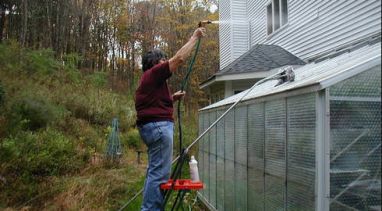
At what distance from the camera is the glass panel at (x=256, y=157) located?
15.5ft

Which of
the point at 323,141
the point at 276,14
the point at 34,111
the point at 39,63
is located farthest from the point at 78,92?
the point at 323,141

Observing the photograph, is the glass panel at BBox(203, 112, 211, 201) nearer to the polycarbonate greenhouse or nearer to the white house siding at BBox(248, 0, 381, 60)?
the white house siding at BBox(248, 0, 381, 60)

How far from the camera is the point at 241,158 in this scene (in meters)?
5.54

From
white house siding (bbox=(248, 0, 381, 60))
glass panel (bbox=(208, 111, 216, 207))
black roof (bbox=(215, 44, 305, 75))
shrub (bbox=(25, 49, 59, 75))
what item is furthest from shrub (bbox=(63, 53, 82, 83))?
glass panel (bbox=(208, 111, 216, 207))

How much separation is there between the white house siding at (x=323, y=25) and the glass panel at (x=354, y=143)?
2864 millimetres

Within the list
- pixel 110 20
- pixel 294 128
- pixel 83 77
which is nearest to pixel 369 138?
pixel 294 128

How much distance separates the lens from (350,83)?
3229mm

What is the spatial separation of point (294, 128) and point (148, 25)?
19017 millimetres

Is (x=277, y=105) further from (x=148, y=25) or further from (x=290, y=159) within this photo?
(x=148, y=25)

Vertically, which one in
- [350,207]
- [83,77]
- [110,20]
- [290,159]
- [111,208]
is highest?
[110,20]

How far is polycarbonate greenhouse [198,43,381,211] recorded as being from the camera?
10.2ft

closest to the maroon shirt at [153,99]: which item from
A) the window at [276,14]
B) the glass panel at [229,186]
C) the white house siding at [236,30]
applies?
the glass panel at [229,186]

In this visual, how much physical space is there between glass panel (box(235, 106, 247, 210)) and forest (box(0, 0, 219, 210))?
2829 mm

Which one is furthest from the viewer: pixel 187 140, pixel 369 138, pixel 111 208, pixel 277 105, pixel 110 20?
pixel 110 20
